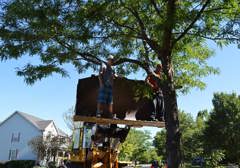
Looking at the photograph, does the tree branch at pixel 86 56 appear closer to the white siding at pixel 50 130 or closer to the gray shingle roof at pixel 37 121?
the white siding at pixel 50 130

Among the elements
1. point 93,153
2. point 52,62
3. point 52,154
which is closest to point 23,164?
point 52,154

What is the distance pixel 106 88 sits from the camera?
34.6ft

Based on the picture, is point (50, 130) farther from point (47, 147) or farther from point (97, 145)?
point (97, 145)

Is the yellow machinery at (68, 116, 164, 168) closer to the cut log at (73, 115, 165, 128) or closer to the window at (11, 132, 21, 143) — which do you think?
the cut log at (73, 115, 165, 128)

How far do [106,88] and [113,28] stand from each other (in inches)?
64.4

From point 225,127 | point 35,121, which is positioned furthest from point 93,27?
point 35,121

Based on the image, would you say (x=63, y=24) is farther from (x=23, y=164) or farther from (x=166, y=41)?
(x=23, y=164)

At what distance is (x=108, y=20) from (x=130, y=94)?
112 inches

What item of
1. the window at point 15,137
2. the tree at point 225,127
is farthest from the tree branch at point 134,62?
the window at point 15,137

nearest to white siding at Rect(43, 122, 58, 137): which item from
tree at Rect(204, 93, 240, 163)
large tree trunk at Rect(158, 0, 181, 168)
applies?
tree at Rect(204, 93, 240, 163)

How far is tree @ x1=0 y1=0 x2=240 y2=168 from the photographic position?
867cm

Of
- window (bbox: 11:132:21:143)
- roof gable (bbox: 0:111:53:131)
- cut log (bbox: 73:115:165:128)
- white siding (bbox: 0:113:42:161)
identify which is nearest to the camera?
cut log (bbox: 73:115:165:128)

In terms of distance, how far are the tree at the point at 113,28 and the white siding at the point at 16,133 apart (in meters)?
59.8

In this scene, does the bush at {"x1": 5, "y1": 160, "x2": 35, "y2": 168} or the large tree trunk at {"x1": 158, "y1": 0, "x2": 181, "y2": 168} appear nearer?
the large tree trunk at {"x1": 158, "y1": 0, "x2": 181, "y2": 168}
